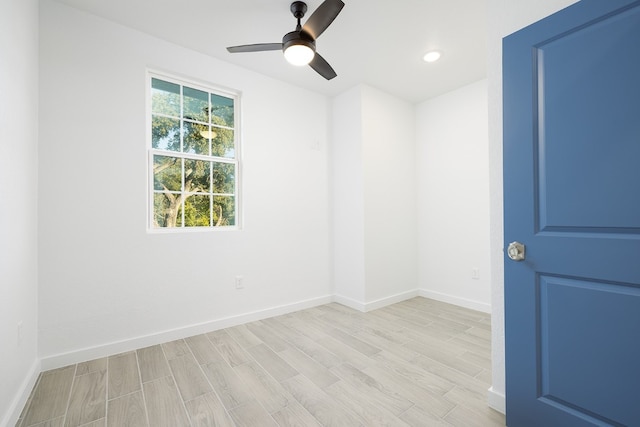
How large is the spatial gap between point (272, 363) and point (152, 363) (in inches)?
37.0

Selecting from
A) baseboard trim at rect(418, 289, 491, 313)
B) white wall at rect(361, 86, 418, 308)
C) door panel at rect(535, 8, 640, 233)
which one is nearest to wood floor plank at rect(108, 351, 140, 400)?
white wall at rect(361, 86, 418, 308)

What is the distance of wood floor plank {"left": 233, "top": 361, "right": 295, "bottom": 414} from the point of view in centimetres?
177

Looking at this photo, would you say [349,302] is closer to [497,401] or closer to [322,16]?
[497,401]

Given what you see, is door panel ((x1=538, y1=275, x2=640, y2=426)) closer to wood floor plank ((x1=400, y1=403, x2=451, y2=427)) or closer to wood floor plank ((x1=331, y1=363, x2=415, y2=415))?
wood floor plank ((x1=400, y1=403, x2=451, y2=427))

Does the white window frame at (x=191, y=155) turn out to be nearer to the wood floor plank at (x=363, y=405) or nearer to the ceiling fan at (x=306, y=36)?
the ceiling fan at (x=306, y=36)

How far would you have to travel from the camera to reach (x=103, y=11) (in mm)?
2311

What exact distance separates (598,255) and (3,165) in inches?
115

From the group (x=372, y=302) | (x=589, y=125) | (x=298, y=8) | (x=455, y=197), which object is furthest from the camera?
(x=455, y=197)

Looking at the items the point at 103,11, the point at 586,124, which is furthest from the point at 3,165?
the point at 586,124

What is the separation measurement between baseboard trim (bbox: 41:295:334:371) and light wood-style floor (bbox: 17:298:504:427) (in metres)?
0.06

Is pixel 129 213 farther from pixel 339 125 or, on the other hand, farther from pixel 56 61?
pixel 339 125

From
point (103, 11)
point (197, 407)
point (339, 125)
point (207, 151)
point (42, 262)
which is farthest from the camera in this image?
point (339, 125)

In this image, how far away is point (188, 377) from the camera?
206cm

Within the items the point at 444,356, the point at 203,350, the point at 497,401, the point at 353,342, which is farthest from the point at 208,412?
the point at 444,356
